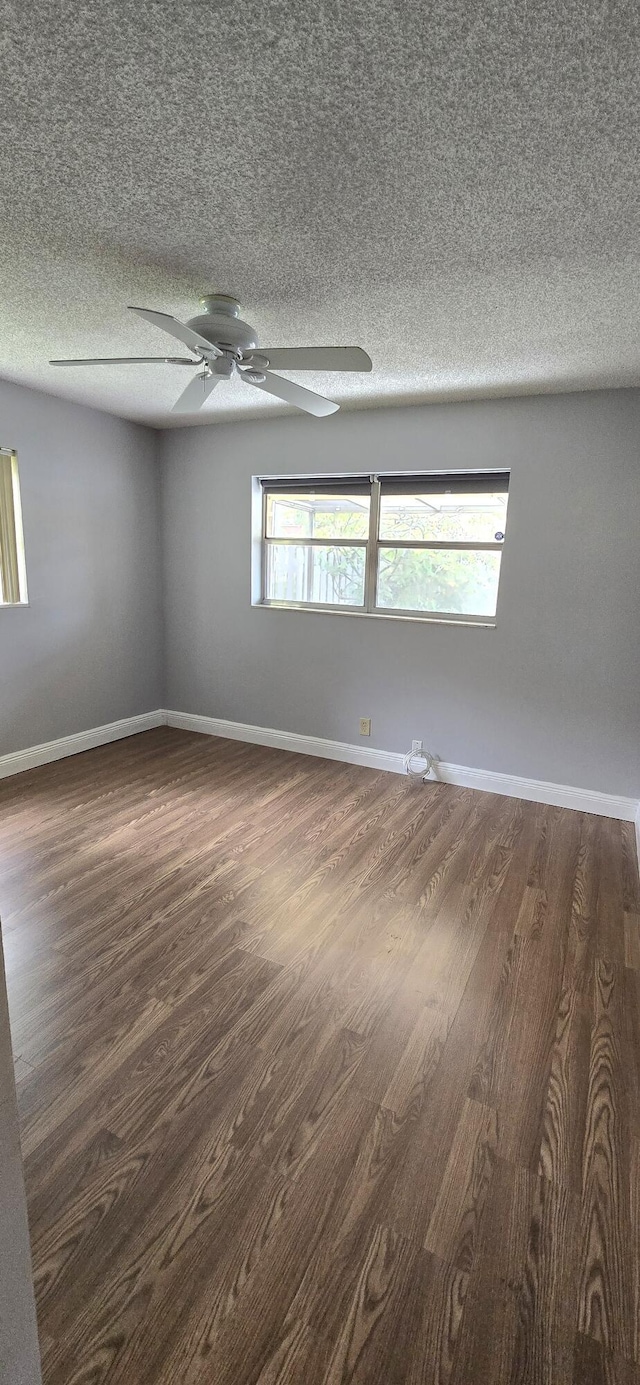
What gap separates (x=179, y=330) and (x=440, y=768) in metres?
2.95

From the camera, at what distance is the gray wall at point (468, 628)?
3.30 meters

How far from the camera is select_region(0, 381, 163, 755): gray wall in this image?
147 inches

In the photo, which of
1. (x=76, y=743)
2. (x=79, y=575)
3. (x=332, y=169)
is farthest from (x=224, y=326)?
(x=76, y=743)

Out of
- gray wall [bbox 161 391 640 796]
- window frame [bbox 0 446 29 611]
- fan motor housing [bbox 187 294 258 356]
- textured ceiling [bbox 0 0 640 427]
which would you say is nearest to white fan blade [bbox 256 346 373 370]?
fan motor housing [bbox 187 294 258 356]

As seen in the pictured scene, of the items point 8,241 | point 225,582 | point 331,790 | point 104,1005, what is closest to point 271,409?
point 225,582

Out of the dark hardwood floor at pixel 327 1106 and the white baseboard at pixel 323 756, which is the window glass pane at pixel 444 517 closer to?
the white baseboard at pixel 323 756

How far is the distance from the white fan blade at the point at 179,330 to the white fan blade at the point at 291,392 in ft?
0.78

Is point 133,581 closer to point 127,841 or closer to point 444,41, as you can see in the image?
point 127,841

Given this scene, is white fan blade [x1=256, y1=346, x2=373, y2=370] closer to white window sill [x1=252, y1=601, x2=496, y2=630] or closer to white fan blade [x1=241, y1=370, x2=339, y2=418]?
white fan blade [x1=241, y1=370, x2=339, y2=418]

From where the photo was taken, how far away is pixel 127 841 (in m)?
3.01

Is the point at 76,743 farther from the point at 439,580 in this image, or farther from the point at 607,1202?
the point at 607,1202

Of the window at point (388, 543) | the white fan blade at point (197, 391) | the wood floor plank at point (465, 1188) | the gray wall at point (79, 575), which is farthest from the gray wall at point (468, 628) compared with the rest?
the wood floor plank at point (465, 1188)

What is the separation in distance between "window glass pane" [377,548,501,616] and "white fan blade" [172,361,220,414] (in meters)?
1.65

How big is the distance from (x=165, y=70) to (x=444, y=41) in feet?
1.83
